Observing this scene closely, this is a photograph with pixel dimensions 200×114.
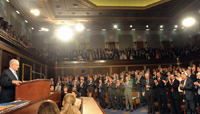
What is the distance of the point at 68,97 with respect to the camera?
2271mm

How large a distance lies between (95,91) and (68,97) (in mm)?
6866

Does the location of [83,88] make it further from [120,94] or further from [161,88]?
[161,88]

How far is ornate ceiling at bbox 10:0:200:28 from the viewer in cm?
1184

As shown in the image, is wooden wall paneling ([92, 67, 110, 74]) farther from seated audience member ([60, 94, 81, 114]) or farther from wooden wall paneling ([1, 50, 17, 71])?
seated audience member ([60, 94, 81, 114])

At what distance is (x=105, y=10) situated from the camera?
13.0 meters

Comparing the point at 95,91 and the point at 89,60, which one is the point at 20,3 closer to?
the point at 89,60

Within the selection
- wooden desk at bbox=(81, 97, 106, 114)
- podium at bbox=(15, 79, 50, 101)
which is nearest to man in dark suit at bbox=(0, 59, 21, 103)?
podium at bbox=(15, 79, 50, 101)

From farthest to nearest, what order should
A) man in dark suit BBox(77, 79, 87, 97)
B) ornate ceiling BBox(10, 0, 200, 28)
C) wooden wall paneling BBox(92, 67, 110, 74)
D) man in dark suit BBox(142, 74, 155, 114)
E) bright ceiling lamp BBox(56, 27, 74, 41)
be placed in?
bright ceiling lamp BBox(56, 27, 74, 41) < wooden wall paneling BBox(92, 67, 110, 74) < ornate ceiling BBox(10, 0, 200, 28) < man in dark suit BBox(77, 79, 87, 97) < man in dark suit BBox(142, 74, 155, 114)

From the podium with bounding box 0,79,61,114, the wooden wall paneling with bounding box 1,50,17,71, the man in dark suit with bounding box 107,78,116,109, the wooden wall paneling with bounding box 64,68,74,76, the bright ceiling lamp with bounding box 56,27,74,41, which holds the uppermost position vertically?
the bright ceiling lamp with bounding box 56,27,74,41

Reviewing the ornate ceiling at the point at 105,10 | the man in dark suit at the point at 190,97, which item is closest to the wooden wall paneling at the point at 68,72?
the ornate ceiling at the point at 105,10

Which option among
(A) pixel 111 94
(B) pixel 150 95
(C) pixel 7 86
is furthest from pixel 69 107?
(A) pixel 111 94

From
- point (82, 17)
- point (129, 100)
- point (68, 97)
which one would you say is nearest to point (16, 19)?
point (82, 17)

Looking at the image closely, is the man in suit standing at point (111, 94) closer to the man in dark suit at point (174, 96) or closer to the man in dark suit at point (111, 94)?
the man in dark suit at point (111, 94)

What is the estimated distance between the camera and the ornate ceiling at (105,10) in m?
11.8
